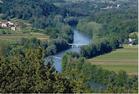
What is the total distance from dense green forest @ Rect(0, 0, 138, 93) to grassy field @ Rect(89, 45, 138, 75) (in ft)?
1.92

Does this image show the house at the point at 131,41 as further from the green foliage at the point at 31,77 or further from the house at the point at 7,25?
the green foliage at the point at 31,77

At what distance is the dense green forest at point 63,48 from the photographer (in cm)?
548

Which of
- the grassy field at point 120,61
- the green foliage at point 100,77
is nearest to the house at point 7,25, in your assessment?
the grassy field at point 120,61

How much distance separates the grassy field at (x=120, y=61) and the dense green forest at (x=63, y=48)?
0.58 metres

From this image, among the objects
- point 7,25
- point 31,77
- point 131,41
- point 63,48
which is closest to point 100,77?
point 63,48

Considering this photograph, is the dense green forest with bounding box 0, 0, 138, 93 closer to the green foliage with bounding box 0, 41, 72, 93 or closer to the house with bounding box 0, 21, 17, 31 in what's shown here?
the green foliage with bounding box 0, 41, 72, 93

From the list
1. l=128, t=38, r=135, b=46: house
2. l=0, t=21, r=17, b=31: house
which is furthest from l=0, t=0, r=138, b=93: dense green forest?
l=0, t=21, r=17, b=31: house

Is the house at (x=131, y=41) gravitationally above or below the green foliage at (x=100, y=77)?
below

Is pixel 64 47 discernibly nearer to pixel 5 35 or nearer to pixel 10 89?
pixel 5 35

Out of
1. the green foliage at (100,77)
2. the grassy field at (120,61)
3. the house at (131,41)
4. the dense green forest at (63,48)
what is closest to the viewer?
the dense green forest at (63,48)

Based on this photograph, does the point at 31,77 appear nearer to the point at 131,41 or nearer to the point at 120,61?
the point at 120,61

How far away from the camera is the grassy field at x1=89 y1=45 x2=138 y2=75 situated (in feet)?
50.7

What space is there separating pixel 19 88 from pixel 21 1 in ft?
102

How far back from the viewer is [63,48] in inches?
824
